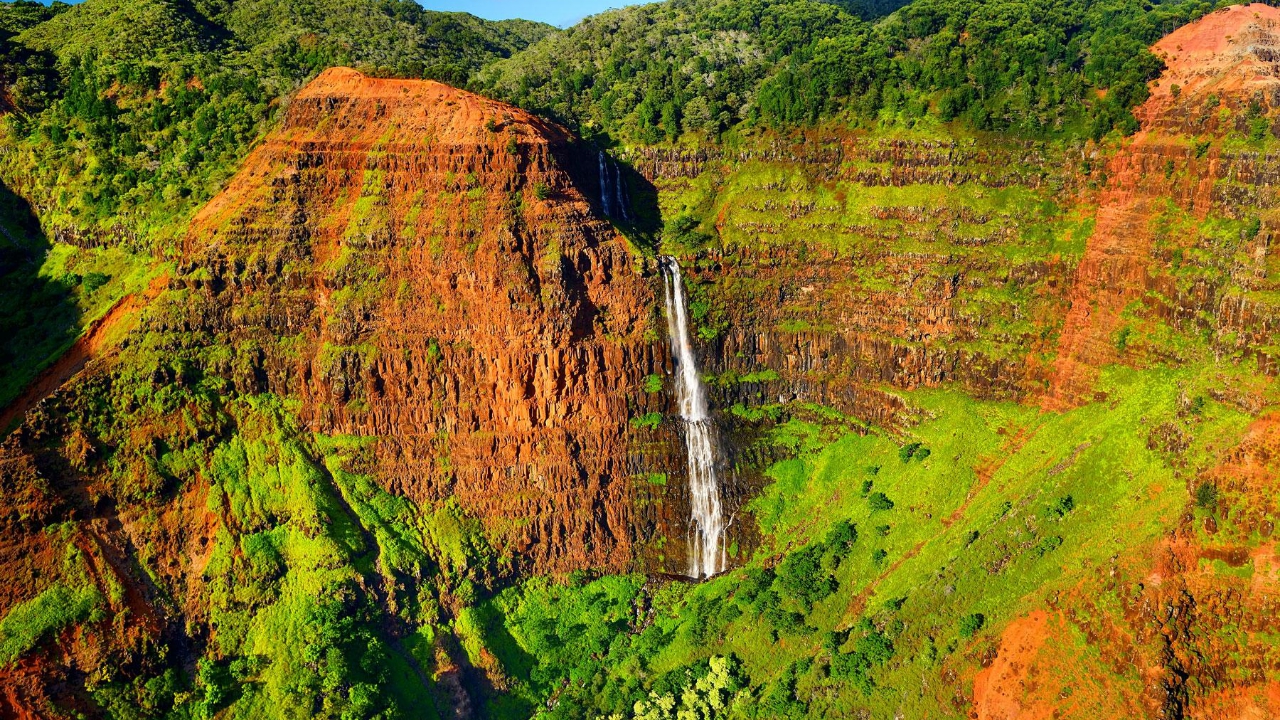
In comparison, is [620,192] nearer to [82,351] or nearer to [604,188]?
[604,188]

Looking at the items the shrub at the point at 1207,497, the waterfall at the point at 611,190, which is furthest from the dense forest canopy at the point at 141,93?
the shrub at the point at 1207,497

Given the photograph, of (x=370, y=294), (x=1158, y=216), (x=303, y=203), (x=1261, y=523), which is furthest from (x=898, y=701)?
(x=303, y=203)

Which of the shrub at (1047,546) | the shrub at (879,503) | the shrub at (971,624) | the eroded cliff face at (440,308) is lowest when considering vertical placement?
the shrub at (971,624)

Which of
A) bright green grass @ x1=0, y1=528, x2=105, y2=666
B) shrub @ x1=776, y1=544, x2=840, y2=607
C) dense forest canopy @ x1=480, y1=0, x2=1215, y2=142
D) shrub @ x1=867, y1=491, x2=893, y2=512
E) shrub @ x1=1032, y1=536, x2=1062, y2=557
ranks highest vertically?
dense forest canopy @ x1=480, y1=0, x2=1215, y2=142

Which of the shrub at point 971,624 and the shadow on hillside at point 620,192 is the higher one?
the shadow on hillside at point 620,192

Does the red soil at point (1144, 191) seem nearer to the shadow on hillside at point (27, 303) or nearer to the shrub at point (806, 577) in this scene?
the shrub at point (806, 577)

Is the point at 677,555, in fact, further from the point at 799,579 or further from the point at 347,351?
the point at 347,351

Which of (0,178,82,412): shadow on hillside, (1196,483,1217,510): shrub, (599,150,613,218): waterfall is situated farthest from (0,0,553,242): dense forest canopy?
(1196,483,1217,510): shrub

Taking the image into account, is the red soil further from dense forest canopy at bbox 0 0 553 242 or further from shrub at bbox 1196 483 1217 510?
dense forest canopy at bbox 0 0 553 242
